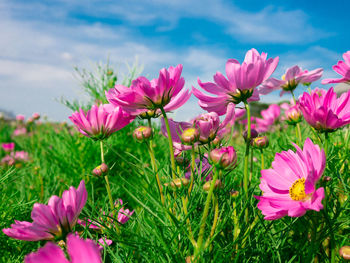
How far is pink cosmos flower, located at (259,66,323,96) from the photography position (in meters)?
1.07

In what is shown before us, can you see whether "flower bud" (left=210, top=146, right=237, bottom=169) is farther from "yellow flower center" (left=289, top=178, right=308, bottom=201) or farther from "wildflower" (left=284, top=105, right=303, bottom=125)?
"wildflower" (left=284, top=105, right=303, bottom=125)

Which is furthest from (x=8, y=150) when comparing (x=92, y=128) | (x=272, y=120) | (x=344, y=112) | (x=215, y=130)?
(x=344, y=112)

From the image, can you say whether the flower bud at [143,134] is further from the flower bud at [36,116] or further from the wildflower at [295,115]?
the flower bud at [36,116]

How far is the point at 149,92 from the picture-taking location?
0.57m

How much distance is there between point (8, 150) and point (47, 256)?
309cm

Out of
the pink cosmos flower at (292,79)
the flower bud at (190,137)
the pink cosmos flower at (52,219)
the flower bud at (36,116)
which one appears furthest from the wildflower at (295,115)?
the flower bud at (36,116)

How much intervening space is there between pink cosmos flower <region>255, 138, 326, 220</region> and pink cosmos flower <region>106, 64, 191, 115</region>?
0.24 metres

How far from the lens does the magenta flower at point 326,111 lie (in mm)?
551

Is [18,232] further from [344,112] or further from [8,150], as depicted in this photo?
[8,150]

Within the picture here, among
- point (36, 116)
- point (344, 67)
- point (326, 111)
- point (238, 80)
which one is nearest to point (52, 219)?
point (238, 80)

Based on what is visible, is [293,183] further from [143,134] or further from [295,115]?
[295,115]

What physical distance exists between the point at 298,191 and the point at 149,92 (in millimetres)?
327

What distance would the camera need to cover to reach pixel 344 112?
23.2 inches

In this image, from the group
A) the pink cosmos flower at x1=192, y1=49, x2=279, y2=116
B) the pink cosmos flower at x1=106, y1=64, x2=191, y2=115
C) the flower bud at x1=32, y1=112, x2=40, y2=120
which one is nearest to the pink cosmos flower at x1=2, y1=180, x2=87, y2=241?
the pink cosmos flower at x1=106, y1=64, x2=191, y2=115
